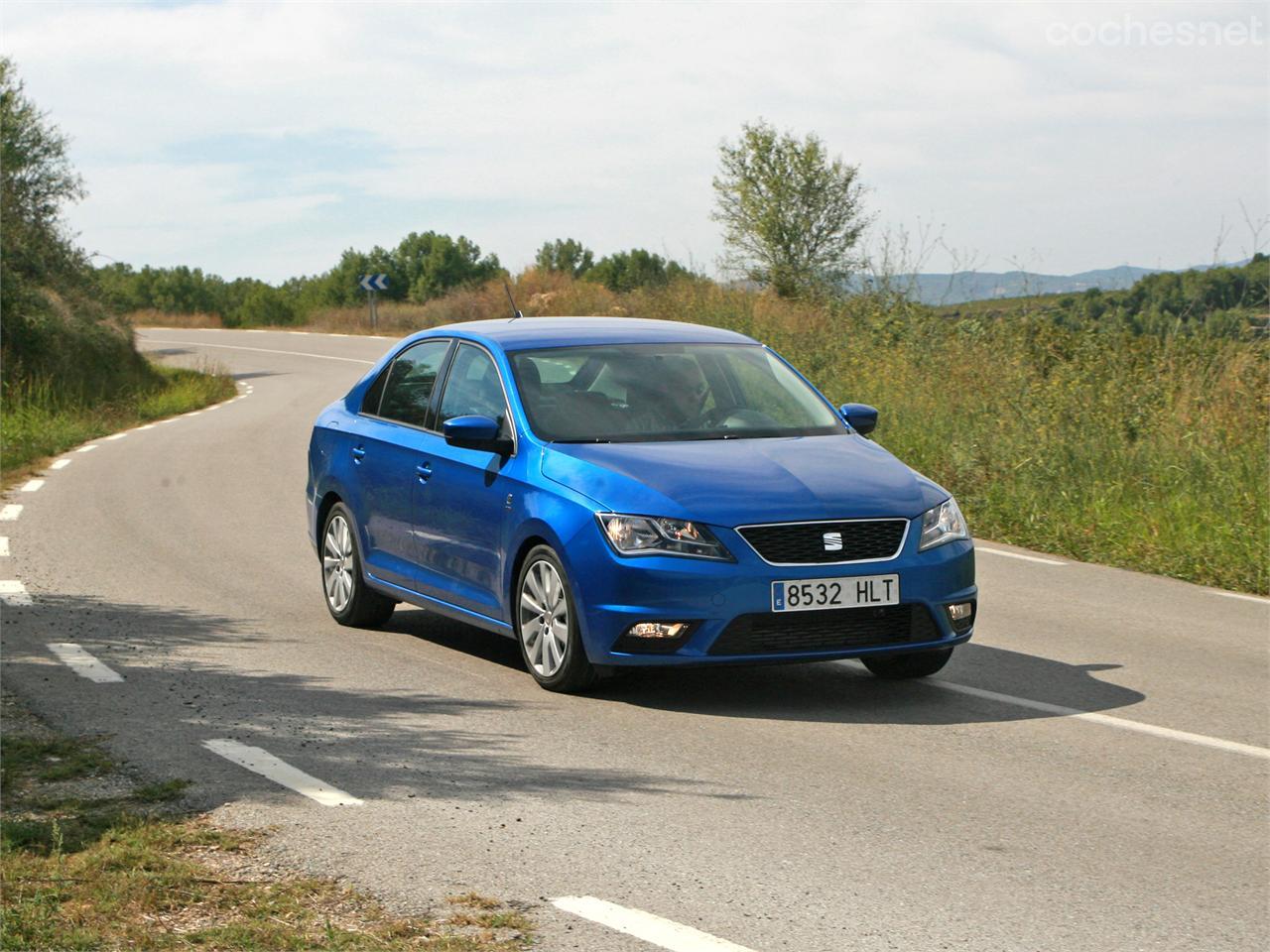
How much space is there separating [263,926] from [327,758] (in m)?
2.18

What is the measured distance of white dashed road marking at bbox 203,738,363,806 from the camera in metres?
6.36

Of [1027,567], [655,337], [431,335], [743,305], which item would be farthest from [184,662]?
[743,305]

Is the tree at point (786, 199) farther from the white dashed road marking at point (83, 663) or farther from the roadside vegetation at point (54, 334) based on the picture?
the white dashed road marking at point (83, 663)

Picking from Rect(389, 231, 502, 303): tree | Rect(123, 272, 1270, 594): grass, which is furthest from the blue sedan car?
Rect(389, 231, 502, 303): tree

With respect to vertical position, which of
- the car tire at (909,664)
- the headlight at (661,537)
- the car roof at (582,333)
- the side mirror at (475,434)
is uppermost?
the car roof at (582,333)

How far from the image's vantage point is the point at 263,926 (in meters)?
4.82

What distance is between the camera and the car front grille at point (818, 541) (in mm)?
7676

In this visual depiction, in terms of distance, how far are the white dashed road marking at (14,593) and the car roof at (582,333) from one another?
3.17m

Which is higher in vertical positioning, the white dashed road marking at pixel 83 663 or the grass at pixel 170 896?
the grass at pixel 170 896

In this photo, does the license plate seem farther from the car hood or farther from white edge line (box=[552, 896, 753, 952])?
white edge line (box=[552, 896, 753, 952])

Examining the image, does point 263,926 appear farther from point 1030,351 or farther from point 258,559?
point 1030,351

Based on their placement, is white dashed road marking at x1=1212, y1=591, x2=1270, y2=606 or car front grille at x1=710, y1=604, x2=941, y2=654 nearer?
car front grille at x1=710, y1=604, x2=941, y2=654

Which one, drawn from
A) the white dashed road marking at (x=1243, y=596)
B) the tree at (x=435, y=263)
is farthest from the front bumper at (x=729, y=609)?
the tree at (x=435, y=263)

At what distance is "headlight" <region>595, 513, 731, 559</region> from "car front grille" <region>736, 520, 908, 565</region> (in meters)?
0.15
